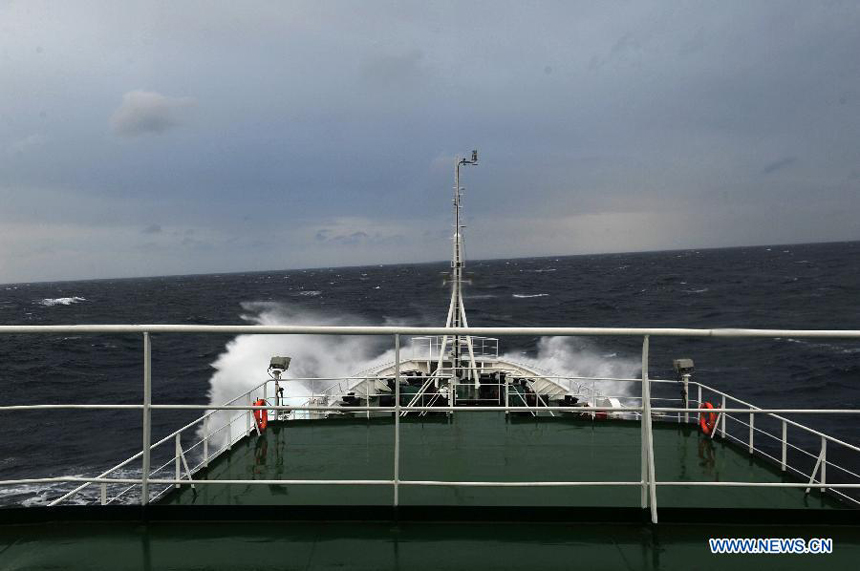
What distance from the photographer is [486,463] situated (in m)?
5.83

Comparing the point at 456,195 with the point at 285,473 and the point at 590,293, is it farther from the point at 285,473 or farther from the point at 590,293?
the point at 590,293

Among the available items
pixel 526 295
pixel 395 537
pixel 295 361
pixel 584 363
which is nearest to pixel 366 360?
pixel 295 361

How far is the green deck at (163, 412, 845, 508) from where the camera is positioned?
15.2 ft

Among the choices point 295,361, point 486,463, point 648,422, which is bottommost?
point 295,361

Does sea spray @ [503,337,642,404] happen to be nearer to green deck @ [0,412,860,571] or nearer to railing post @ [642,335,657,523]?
green deck @ [0,412,860,571]

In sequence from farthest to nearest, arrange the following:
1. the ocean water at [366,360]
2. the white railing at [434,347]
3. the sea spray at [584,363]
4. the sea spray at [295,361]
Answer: the sea spray at [295,361]
the sea spray at [584,363]
the ocean water at [366,360]
the white railing at [434,347]

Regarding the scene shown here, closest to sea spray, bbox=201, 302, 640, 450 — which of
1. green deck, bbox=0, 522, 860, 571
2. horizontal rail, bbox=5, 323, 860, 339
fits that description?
green deck, bbox=0, 522, 860, 571

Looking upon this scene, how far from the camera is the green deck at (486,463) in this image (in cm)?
463

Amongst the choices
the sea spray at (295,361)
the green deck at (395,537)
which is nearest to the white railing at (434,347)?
the sea spray at (295,361)

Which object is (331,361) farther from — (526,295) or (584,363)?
(526,295)

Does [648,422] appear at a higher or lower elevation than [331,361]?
higher

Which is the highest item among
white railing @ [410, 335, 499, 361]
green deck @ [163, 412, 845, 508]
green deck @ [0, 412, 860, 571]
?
green deck @ [0, 412, 860, 571]

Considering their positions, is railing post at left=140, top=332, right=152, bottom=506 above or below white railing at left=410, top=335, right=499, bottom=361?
above

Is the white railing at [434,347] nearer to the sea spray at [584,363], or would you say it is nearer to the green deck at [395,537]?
the sea spray at [584,363]
